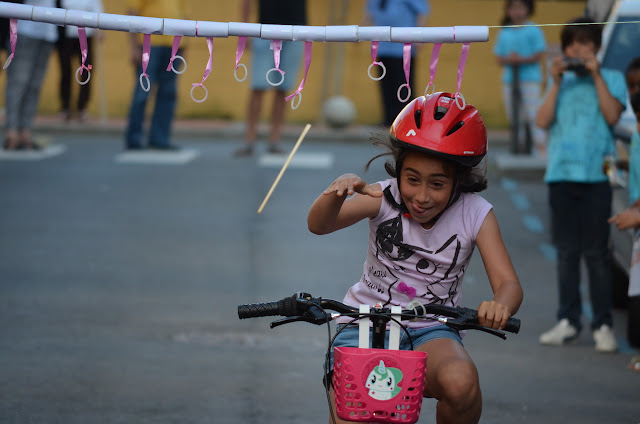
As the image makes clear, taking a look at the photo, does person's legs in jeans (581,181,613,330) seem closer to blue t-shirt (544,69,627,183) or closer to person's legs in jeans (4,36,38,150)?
blue t-shirt (544,69,627,183)

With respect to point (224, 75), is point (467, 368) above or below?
below

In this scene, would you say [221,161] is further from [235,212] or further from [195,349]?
[195,349]

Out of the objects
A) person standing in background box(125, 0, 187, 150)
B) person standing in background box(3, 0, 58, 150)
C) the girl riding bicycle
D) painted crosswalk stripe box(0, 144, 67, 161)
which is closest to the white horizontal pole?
the girl riding bicycle

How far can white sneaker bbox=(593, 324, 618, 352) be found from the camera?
6496 millimetres

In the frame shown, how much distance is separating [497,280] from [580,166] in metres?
2.67

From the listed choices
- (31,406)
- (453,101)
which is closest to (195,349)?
(31,406)

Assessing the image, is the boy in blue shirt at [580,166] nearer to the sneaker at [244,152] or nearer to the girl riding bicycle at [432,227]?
the girl riding bicycle at [432,227]

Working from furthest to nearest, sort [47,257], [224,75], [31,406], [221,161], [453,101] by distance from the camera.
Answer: [224,75] < [221,161] < [47,257] < [31,406] < [453,101]

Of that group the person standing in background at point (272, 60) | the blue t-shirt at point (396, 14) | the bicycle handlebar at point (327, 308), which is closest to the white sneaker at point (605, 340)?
the bicycle handlebar at point (327, 308)

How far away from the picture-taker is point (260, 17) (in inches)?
502

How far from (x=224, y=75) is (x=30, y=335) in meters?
11.2

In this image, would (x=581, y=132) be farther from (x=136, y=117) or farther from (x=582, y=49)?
(x=136, y=117)

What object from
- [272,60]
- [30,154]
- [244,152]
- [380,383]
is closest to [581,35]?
[380,383]

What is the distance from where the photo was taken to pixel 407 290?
13.5 ft
